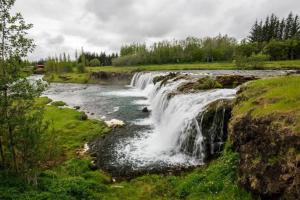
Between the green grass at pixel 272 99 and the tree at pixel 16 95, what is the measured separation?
9659 millimetres

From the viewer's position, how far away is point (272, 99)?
1271cm

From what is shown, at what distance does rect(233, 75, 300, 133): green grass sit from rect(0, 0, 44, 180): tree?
9.66 metres

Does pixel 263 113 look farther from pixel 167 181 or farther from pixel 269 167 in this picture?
pixel 167 181

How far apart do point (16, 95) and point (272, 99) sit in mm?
11438

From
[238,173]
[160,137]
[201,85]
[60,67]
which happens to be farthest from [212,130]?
[60,67]

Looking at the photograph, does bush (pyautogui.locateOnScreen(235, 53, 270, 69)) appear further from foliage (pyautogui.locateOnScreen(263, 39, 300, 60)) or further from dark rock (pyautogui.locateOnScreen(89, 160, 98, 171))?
dark rock (pyautogui.locateOnScreen(89, 160, 98, 171))

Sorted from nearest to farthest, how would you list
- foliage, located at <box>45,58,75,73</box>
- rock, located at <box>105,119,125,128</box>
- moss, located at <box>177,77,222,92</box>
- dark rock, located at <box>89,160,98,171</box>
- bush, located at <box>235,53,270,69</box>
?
dark rock, located at <box>89,160,98,171</box> < rock, located at <box>105,119,125,128</box> < moss, located at <box>177,77,222,92</box> < bush, located at <box>235,53,270,69</box> < foliage, located at <box>45,58,75,73</box>

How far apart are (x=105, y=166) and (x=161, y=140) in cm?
617

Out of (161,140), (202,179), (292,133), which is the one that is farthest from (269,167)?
(161,140)

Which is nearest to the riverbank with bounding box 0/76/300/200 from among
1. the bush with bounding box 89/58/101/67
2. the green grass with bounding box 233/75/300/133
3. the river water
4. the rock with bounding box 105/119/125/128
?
the green grass with bounding box 233/75/300/133

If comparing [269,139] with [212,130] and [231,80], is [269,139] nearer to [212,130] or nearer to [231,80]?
[212,130]

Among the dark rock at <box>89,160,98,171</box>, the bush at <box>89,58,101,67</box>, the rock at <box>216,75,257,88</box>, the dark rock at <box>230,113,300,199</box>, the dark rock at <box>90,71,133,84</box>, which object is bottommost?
the dark rock at <box>89,160,98,171</box>

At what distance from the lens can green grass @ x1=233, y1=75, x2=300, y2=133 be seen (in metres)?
11.1

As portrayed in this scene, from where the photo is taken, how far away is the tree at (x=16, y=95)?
39.8 feet
